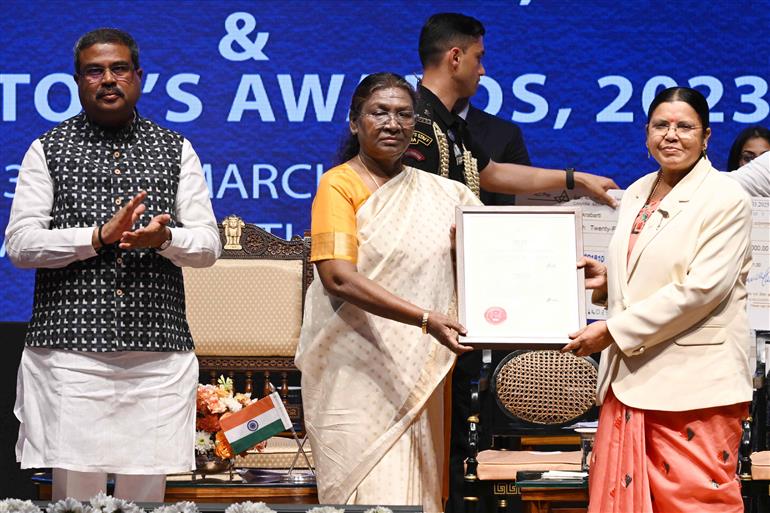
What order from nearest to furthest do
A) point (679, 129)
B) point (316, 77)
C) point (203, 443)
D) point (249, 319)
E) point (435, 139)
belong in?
1. point (679, 129)
2. point (435, 139)
3. point (203, 443)
4. point (249, 319)
5. point (316, 77)

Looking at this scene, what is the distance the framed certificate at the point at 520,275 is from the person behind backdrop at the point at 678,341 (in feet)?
0.36

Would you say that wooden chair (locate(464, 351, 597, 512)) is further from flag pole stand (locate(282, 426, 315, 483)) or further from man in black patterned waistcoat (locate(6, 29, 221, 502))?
man in black patterned waistcoat (locate(6, 29, 221, 502))

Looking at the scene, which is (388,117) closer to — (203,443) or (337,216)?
(337,216)

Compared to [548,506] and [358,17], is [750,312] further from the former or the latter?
[358,17]

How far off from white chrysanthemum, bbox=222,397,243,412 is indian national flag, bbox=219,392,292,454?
0.15 metres

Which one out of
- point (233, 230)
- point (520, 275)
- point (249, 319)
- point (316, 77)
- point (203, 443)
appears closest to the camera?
point (520, 275)

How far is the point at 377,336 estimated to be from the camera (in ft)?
11.8

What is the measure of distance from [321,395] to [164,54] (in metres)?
2.89

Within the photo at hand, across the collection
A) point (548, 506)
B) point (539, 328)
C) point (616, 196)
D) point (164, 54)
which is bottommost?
point (548, 506)

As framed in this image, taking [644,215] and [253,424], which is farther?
[253,424]

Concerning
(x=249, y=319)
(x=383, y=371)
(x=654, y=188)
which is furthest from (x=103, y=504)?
(x=249, y=319)

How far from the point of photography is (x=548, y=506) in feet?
13.2

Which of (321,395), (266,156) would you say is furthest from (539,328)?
(266,156)

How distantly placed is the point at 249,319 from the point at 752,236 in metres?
2.06
